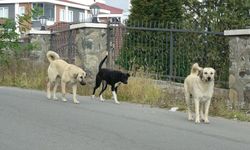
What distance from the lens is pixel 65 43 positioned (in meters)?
20.1

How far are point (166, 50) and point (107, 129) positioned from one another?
679 cm

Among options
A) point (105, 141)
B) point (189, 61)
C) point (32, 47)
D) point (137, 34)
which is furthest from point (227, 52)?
point (32, 47)

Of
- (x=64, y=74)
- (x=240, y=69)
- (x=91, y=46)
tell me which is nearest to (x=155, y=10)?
(x=91, y=46)

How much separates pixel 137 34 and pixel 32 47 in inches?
231

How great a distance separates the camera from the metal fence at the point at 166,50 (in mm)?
14938

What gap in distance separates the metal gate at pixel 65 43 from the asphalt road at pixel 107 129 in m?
5.67

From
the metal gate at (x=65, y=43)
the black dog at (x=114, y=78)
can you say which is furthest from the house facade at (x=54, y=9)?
the black dog at (x=114, y=78)

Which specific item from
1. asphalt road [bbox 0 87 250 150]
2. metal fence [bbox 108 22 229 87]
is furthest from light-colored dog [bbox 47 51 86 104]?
metal fence [bbox 108 22 229 87]

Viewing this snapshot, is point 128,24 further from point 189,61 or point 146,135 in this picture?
point 146,135

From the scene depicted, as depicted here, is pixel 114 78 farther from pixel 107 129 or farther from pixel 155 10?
pixel 155 10

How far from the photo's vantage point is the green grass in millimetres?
12281

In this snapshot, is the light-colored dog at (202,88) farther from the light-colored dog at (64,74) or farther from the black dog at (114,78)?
the light-colored dog at (64,74)

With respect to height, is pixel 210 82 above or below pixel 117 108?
above

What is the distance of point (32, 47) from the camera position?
21234mm
